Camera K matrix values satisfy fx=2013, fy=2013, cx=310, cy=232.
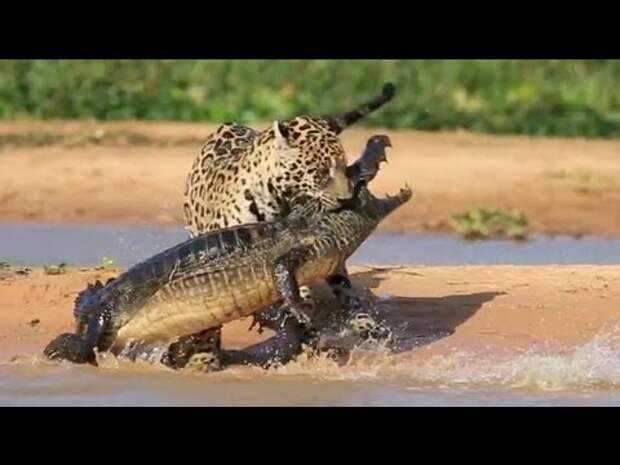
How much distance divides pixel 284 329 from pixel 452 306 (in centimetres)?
157

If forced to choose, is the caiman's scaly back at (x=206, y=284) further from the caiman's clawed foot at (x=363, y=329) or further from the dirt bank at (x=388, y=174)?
the dirt bank at (x=388, y=174)

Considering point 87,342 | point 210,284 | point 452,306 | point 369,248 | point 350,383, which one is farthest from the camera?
point 369,248

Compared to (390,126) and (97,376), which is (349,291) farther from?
(390,126)

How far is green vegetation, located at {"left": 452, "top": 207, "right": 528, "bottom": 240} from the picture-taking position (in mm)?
16609

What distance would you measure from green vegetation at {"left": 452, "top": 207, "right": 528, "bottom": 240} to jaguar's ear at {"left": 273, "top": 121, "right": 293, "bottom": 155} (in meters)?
6.11

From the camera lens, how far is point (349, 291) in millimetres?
11117

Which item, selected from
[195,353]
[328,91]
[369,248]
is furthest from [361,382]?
[328,91]

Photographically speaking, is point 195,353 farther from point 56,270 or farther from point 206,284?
point 56,270

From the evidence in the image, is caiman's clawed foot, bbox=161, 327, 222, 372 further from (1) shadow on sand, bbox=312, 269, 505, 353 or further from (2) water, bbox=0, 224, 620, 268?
(2) water, bbox=0, 224, 620, 268

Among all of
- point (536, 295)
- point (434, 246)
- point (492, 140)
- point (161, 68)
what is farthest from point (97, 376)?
point (161, 68)

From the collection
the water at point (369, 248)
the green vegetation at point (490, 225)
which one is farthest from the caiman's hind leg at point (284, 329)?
the green vegetation at point (490, 225)

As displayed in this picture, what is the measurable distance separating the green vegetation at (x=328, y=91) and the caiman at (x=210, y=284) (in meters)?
9.58

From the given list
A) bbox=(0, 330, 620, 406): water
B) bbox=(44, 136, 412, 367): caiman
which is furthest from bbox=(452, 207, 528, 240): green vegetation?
bbox=(44, 136, 412, 367): caiman

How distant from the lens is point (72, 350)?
33.8 feet
